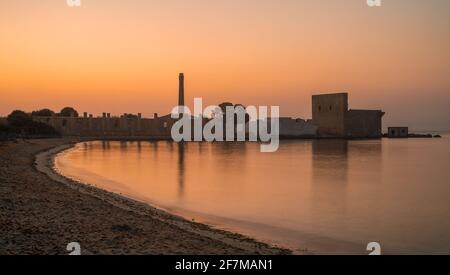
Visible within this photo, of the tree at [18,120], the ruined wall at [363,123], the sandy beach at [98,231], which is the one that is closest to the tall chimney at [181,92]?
the tree at [18,120]

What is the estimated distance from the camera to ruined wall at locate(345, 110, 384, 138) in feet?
281

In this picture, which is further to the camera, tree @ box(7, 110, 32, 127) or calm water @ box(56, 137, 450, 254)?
tree @ box(7, 110, 32, 127)

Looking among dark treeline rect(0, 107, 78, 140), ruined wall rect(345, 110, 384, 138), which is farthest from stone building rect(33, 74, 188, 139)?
ruined wall rect(345, 110, 384, 138)

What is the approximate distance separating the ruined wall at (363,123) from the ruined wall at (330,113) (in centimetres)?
157

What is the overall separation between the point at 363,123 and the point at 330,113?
26.2 ft

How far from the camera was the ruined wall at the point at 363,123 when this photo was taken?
8571 centimetres

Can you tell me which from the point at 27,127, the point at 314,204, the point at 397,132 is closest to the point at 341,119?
the point at 397,132

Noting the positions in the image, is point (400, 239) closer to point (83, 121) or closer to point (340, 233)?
point (340, 233)

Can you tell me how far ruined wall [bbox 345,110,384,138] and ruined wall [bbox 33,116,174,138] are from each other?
33.5m

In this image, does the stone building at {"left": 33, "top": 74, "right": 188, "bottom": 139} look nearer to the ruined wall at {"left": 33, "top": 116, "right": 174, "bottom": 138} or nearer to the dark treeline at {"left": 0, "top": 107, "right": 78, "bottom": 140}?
the ruined wall at {"left": 33, "top": 116, "right": 174, "bottom": 138}

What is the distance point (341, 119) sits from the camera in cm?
8381

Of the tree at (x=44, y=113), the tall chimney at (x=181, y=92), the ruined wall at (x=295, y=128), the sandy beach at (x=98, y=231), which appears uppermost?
the tall chimney at (x=181, y=92)

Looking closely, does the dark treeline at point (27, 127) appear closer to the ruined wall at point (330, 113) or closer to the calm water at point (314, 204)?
the calm water at point (314, 204)
